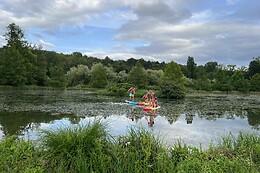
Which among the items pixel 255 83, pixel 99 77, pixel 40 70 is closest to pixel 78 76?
pixel 99 77

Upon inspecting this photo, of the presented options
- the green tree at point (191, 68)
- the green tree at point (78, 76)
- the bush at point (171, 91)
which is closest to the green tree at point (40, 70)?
the green tree at point (78, 76)

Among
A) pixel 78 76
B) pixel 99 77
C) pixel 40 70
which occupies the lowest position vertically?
pixel 99 77

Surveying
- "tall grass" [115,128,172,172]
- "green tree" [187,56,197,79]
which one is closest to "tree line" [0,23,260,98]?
"green tree" [187,56,197,79]

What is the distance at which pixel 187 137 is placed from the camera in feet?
31.2

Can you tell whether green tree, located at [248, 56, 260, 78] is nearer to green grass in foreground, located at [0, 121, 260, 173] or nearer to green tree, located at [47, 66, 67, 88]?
green tree, located at [47, 66, 67, 88]

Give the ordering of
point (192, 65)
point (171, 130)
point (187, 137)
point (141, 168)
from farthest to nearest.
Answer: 1. point (192, 65)
2. point (171, 130)
3. point (187, 137)
4. point (141, 168)

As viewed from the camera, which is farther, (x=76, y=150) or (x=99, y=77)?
(x=99, y=77)

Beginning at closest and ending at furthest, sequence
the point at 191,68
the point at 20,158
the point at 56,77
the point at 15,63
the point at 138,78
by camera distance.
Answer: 1. the point at 20,158
2. the point at 15,63
3. the point at 138,78
4. the point at 56,77
5. the point at 191,68

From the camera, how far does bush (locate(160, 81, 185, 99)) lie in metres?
32.5

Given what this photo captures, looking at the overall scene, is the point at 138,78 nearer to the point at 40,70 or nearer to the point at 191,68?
the point at 40,70

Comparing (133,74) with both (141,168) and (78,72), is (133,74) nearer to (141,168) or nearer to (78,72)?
(78,72)

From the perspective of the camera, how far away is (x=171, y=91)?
32500 millimetres

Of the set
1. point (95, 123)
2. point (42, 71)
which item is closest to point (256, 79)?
point (42, 71)

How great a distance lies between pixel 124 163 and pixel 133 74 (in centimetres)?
3942
